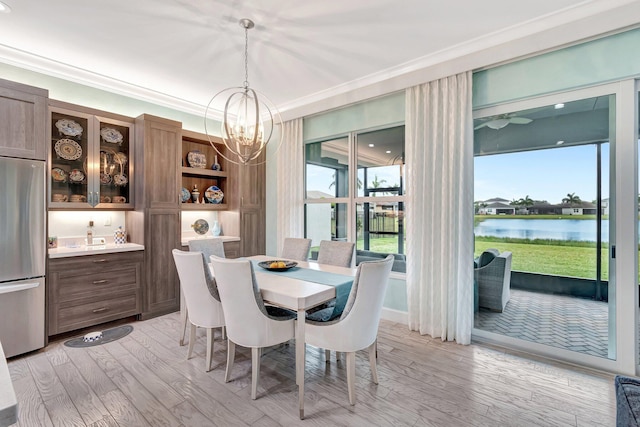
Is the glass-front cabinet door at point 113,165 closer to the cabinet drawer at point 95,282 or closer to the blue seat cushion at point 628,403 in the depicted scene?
the cabinet drawer at point 95,282

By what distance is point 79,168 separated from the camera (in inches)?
138

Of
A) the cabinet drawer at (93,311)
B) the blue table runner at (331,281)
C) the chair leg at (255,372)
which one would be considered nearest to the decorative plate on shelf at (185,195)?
the cabinet drawer at (93,311)

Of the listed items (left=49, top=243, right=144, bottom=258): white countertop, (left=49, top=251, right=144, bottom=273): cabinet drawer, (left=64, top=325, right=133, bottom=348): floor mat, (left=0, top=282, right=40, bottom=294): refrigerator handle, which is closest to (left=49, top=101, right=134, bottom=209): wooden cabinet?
(left=49, top=243, right=144, bottom=258): white countertop

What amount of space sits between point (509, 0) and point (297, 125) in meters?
3.04

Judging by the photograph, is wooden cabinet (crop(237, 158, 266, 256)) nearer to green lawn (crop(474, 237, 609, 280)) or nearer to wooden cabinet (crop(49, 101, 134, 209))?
wooden cabinet (crop(49, 101, 134, 209))

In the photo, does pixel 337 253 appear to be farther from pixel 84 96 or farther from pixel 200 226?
pixel 84 96

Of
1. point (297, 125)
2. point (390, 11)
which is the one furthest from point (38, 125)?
point (390, 11)

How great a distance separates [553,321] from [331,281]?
2240mm

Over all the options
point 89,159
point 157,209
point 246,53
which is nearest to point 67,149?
point 89,159

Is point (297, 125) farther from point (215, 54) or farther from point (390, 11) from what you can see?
point (390, 11)

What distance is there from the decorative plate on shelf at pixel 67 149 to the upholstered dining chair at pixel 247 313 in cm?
264

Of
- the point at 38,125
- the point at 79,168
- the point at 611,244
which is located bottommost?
the point at 611,244

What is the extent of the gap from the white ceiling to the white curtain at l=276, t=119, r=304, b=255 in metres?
1.04

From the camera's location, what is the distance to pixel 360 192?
13.8 feet
